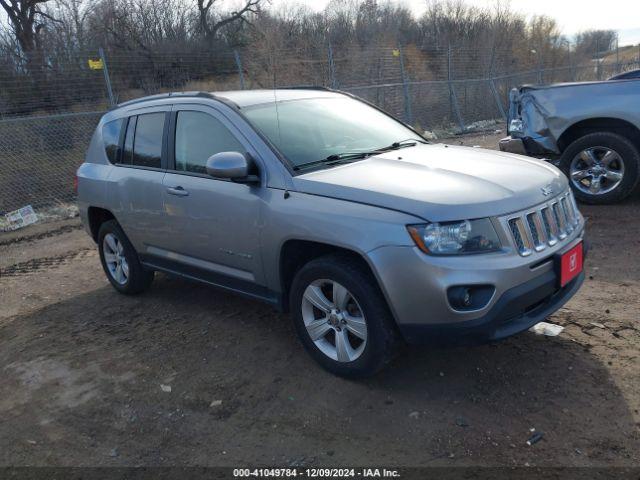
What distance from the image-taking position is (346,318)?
11.0ft

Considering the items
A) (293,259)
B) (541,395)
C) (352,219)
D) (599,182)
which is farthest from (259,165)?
Answer: (599,182)

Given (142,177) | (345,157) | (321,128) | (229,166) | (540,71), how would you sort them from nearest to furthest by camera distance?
1. (229,166)
2. (345,157)
3. (321,128)
4. (142,177)
5. (540,71)

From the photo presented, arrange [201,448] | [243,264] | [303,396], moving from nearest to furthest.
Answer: [201,448]
[303,396]
[243,264]

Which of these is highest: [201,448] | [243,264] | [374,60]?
[374,60]

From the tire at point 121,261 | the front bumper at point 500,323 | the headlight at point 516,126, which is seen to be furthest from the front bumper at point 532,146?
the tire at point 121,261

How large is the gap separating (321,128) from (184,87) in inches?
423

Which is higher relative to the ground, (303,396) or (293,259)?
(293,259)

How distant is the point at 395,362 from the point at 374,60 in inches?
561

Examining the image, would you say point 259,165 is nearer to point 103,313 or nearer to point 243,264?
point 243,264

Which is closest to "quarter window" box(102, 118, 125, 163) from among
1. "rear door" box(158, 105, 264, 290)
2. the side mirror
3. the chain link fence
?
"rear door" box(158, 105, 264, 290)

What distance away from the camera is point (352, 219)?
123 inches

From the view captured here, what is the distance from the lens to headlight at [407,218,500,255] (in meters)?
2.91

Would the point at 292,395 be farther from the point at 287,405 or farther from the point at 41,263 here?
the point at 41,263

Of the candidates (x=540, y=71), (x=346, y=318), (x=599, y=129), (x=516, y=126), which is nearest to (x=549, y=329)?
(x=346, y=318)
